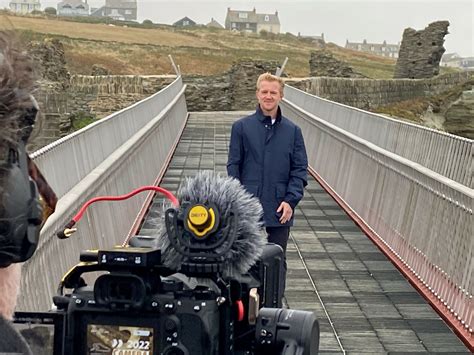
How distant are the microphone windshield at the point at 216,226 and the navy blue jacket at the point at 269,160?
4008 millimetres

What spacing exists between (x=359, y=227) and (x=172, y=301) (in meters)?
9.60

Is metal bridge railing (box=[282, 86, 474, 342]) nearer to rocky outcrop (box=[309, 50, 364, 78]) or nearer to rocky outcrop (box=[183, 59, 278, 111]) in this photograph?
rocky outcrop (box=[183, 59, 278, 111])

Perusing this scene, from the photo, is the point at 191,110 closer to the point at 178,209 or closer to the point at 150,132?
the point at 150,132

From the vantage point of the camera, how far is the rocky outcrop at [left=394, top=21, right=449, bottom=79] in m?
50.0

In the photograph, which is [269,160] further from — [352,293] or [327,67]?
[327,67]

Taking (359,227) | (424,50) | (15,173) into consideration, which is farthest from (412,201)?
(424,50)

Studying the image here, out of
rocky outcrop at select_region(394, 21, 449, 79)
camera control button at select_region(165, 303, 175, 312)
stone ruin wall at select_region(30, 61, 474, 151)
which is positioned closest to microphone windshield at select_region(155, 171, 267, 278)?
camera control button at select_region(165, 303, 175, 312)

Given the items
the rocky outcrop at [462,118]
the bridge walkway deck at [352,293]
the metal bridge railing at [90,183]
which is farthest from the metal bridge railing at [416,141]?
the rocky outcrop at [462,118]

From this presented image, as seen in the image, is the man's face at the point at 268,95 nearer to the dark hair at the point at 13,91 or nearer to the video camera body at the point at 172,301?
the video camera body at the point at 172,301

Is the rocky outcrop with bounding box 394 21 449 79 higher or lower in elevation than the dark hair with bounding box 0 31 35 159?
lower

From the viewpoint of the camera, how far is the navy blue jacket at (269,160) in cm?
709

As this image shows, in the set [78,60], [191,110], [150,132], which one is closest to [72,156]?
[150,132]

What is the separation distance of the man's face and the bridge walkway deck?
71.6 inches

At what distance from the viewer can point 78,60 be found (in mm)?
62594
